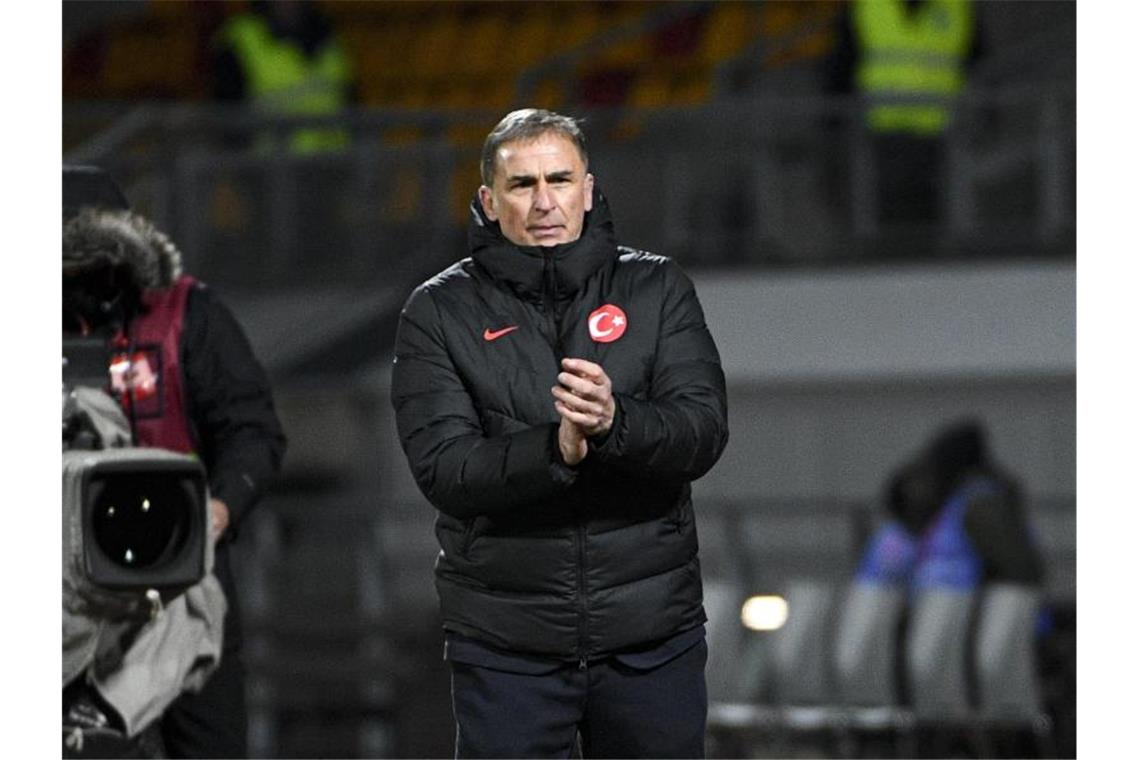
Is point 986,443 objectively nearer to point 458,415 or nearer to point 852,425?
point 852,425

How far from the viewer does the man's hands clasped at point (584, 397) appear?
12.2ft

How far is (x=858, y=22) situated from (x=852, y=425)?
1761 millimetres

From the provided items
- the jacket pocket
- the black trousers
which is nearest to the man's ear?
the jacket pocket

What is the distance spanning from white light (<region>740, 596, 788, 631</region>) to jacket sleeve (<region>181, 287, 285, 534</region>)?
18.5 feet

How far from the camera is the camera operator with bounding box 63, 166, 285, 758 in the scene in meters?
4.98

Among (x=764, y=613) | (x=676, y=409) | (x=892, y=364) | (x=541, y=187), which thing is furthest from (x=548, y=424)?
(x=892, y=364)

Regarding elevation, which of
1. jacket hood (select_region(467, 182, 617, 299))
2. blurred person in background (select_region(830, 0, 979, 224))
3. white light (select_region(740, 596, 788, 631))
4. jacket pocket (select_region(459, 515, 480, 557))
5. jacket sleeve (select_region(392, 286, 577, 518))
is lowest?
white light (select_region(740, 596, 788, 631))

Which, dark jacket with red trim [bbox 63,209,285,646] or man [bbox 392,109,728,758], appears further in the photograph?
dark jacket with red trim [bbox 63,209,285,646]

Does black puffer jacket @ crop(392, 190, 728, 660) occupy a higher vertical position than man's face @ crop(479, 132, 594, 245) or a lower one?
lower

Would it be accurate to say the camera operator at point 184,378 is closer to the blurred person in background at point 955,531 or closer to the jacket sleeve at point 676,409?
the jacket sleeve at point 676,409

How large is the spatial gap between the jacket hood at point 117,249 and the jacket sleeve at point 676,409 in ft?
4.11

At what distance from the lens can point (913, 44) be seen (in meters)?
12.3

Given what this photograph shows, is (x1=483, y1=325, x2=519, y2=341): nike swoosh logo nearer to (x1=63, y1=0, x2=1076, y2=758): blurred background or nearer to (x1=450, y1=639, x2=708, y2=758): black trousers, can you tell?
(x1=450, y1=639, x2=708, y2=758): black trousers
